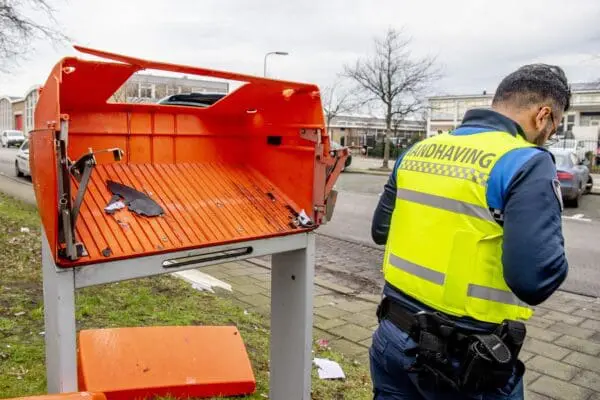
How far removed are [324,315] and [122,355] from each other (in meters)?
2.28

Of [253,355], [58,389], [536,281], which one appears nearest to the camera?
[536,281]

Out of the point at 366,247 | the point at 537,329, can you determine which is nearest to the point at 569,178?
the point at 366,247

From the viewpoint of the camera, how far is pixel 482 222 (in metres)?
1.78

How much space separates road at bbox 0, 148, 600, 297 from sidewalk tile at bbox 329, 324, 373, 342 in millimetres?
1370

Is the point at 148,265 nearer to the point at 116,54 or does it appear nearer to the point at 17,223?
the point at 116,54

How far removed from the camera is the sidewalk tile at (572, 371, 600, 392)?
3707mm

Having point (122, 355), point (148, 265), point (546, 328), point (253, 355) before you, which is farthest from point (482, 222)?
point (546, 328)

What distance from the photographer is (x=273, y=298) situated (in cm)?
304

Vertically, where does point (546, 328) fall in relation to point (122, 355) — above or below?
below

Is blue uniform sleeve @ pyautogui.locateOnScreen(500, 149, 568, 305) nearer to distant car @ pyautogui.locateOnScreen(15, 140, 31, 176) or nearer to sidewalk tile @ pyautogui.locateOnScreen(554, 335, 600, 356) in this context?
sidewalk tile @ pyautogui.locateOnScreen(554, 335, 600, 356)

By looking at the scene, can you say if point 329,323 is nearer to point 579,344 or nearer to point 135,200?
point 579,344

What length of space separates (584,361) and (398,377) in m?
2.88

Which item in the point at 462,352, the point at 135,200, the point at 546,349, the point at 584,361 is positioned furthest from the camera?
the point at 546,349

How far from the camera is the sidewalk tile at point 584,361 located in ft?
13.2
